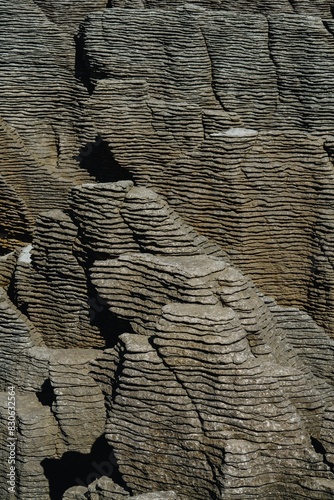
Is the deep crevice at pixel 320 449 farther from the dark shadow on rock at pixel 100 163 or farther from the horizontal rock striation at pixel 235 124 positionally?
the dark shadow on rock at pixel 100 163

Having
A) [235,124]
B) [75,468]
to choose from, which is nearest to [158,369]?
[75,468]

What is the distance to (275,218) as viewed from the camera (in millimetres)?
19891

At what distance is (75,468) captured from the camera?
1945 cm

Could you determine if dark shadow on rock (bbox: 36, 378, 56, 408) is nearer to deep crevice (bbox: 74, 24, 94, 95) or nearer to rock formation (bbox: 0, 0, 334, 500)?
rock formation (bbox: 0, 0, 334, 500)

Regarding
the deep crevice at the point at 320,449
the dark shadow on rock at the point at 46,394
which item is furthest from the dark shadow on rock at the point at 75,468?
the deep crevice at the point at 320,449

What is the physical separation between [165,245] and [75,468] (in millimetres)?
5459

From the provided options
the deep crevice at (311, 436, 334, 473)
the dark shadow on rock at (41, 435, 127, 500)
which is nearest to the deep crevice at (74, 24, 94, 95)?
the dark shadow on rock at (41, 435, 127, 500)

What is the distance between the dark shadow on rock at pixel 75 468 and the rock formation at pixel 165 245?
43 millimetres

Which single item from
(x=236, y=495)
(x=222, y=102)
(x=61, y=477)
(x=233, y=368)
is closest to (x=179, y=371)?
(x=233, y=368)

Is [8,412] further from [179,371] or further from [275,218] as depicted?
[275,218]

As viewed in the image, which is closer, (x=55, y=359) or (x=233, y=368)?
(x=233, y=368)

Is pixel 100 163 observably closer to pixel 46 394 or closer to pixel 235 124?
pixel 235 124

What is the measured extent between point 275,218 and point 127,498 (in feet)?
23.5

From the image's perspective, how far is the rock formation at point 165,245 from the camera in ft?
55.3
